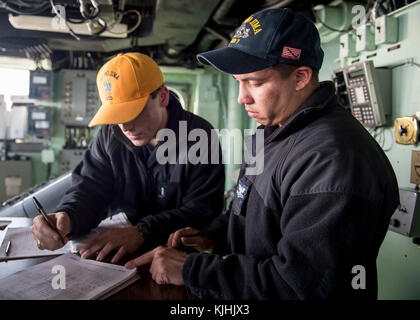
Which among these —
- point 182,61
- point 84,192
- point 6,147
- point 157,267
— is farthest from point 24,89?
point 157,267

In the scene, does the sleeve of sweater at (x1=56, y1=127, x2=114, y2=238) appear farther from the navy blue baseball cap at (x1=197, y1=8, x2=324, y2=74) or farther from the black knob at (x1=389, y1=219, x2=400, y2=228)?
the black knob at (x1=389, y1=219, x2=400, y2=228)

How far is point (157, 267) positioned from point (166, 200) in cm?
61

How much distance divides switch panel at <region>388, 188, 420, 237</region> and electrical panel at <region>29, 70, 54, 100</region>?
14.4ft

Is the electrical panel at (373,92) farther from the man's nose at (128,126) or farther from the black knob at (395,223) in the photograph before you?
the man's nose at (128,126)

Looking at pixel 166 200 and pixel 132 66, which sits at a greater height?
pixel 132 66

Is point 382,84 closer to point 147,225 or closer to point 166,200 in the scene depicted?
point 166,200

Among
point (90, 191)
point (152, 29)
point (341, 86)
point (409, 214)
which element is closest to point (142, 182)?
point (90, 191)

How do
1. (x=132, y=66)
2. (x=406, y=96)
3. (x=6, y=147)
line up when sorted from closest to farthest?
(x=132, y=66)
(x=406, y=96)
(x=6, y=147)

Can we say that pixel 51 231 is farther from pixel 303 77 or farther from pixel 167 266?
pixel 303 77

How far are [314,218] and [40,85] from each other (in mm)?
4671

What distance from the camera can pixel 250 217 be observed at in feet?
3.00

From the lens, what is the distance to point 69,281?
849mm

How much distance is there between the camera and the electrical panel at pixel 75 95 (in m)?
4.55
